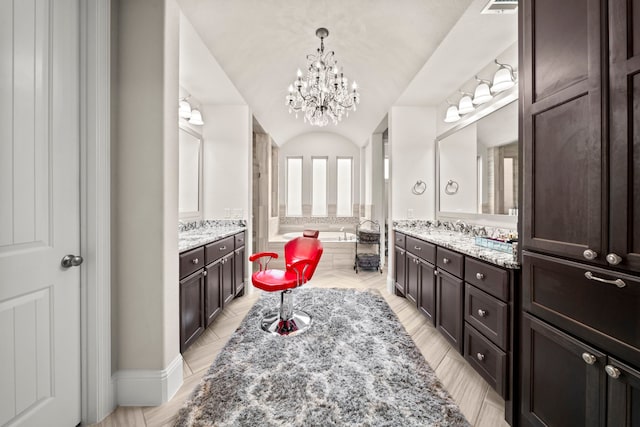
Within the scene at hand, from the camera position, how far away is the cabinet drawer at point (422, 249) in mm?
2344

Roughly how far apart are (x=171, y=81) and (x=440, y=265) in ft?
7.93

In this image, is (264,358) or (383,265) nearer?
(264,358)

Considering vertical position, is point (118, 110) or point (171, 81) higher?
point (171, 81)

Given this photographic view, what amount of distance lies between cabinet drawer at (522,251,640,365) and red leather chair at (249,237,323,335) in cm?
160

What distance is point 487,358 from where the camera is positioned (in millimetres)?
1568

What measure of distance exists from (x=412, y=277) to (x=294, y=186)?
412cm

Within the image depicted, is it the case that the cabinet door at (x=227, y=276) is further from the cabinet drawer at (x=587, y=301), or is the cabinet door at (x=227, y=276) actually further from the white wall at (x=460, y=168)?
the white wall at (x=460, y=168)

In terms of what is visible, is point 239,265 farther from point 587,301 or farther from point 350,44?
point 587,301

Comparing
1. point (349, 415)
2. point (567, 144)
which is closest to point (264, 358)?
point (349, 415)

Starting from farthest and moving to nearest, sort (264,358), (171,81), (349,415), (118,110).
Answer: (264,358) < (171,81) < (118,110) < (349,415)

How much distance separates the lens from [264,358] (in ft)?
6.41

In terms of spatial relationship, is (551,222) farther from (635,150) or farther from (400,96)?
(400,96)

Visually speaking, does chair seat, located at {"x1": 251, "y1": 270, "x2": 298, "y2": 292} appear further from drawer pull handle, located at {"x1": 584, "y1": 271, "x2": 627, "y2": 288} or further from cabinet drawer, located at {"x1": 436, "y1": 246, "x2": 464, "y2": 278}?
drawer pull handle, located at {"x1": 584, "y1": 271, "x2": 627, "y2": 288}

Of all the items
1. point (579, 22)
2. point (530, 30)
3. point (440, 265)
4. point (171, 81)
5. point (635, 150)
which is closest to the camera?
point (635, 150)
